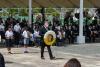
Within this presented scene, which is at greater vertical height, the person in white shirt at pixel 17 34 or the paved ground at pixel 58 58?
the person in white shirt at pixel 17 34

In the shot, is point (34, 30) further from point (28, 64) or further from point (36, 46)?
point (28, 64)

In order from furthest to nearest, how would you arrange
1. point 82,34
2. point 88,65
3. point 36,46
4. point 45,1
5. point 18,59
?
point 45,1 < point 82,34 < point 36,46 < point 18,59 < point 88,65

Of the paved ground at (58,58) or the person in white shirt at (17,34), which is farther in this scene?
the person in white shirt at (17,34)

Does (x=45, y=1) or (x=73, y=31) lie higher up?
(x=45, y=1)

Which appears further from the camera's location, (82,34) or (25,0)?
(25,0)

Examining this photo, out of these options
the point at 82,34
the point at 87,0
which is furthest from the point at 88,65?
the point at 87,0

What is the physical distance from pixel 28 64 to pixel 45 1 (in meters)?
19.7

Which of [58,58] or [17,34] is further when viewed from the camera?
[17,34]

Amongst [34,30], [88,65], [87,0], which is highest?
[87,0]

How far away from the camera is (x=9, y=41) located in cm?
1906

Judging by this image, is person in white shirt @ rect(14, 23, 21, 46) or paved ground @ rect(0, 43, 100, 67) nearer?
paved ground @ rect(0, 43, 100, 67)

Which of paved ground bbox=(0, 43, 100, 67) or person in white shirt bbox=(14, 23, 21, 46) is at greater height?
person in white shirt bbox=(14, 23, 21, 46)

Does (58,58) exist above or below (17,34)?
below

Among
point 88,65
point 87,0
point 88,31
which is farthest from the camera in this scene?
point 87,0
